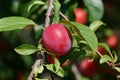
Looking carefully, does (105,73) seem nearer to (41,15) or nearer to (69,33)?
(41,15)

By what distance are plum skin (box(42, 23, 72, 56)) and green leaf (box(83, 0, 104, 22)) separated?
Answer: 0.52 metres

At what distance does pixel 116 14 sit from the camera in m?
2.58

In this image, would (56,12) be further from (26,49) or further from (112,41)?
(112,41)

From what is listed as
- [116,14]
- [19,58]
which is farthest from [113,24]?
[19,58]

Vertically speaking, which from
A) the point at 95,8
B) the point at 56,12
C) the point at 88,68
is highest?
the point at 56,12

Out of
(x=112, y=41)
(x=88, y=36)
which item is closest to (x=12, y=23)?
(x=88, y=36)

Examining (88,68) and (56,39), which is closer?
(56,39)

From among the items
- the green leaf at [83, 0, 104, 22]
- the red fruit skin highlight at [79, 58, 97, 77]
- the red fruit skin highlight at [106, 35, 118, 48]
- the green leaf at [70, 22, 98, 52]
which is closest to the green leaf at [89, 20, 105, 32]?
the green leaf at [83, 0, 104, 22]

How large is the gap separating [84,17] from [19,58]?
64cm

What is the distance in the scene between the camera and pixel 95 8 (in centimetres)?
177

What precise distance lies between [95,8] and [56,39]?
0.57 metres

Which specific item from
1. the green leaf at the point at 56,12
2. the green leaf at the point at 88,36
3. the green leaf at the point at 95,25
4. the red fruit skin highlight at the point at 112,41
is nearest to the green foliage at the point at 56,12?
the green leaf at the point at 56,12

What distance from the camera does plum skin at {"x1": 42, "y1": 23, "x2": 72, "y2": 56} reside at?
4.04 ft

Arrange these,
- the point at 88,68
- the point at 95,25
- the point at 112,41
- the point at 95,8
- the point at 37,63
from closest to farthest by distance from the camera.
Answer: the point at 37,63, the point at 95,25, the point at 95,8, the point at 88,68, the point at 112,41
